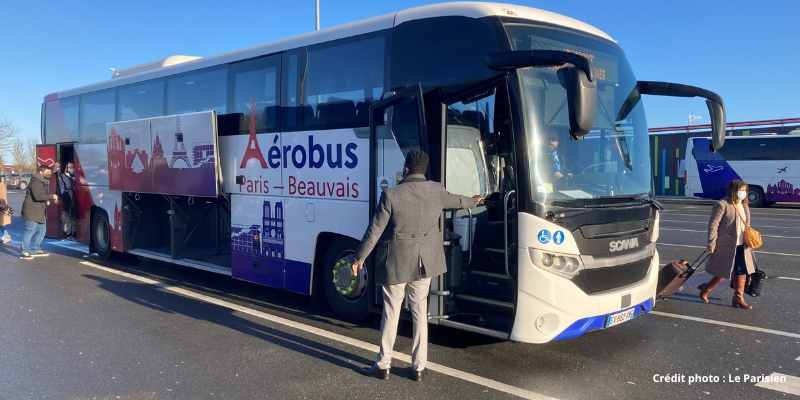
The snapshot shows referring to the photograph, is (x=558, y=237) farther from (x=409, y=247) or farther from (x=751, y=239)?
(x=751, y=239)

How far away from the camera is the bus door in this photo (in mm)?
5332

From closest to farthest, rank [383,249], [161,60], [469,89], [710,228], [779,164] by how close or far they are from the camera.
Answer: [383,249]
[469,89]
[710,228]
[161,60]
[779,164]

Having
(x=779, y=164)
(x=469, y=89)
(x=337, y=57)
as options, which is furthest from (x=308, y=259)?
(x=779, y=164)

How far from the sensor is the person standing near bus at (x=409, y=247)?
15.3 ft

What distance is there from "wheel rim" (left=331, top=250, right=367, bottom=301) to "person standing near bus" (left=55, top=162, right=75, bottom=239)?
8.01 meters

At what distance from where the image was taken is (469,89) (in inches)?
213

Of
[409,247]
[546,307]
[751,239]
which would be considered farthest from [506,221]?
[751,239]

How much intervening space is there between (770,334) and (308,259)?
5.11m

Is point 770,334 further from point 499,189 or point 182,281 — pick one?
point 182,281

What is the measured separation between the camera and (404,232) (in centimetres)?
468

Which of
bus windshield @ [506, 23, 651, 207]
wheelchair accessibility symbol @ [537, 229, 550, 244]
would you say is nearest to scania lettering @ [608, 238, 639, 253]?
bus windshield @ [506, 23, 651, 207]

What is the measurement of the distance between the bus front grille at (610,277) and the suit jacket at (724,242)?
2.32 m

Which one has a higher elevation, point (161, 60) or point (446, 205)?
point (161, 60)

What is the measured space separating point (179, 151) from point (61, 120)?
518 cm
